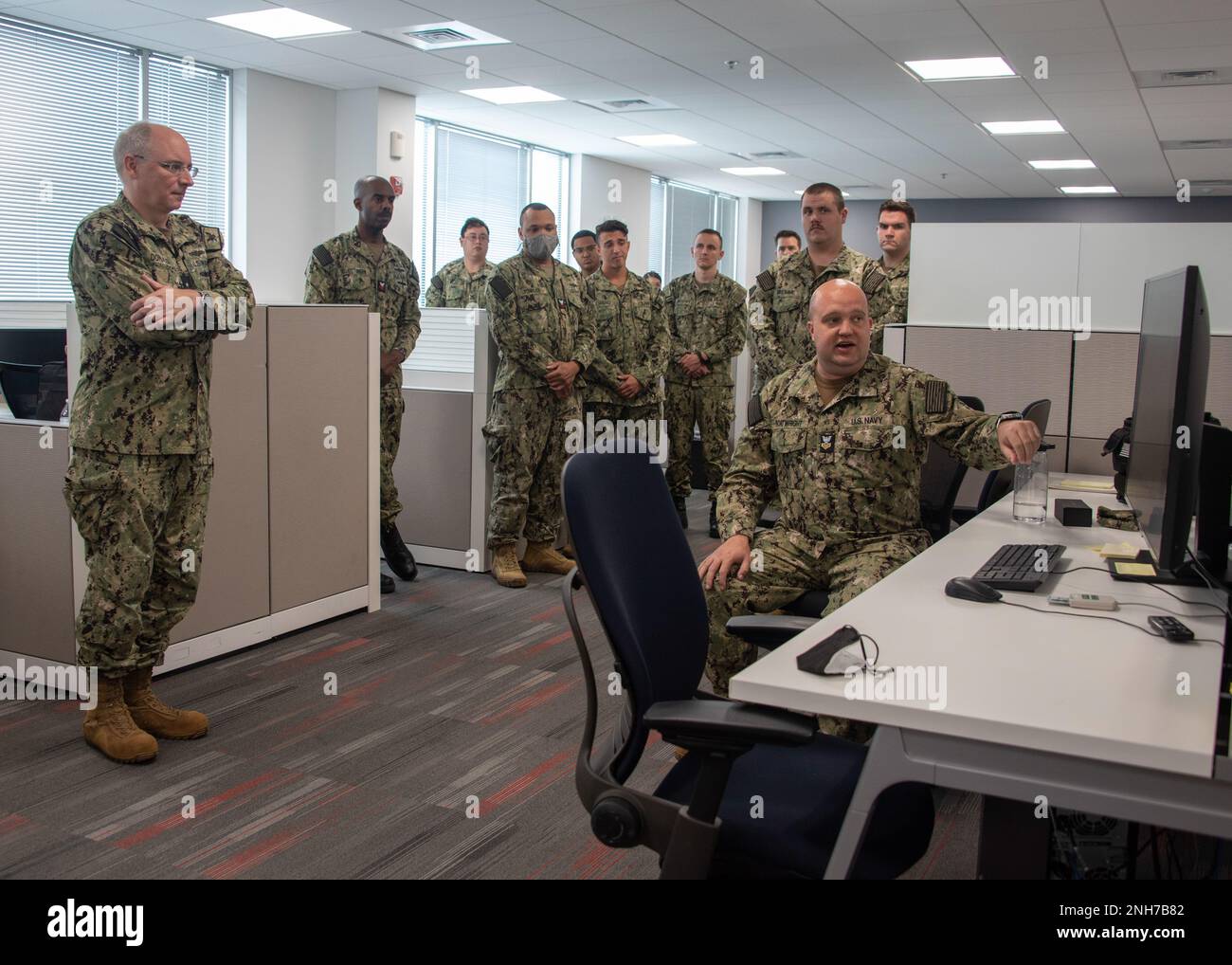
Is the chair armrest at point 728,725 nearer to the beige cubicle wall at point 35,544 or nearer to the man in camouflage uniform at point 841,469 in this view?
the man in camouflage uniform at point 841,469

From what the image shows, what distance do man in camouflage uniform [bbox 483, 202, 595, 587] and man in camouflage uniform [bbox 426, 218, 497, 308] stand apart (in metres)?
1.89

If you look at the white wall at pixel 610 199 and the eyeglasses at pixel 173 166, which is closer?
the eyeglasses at pixel 173 166

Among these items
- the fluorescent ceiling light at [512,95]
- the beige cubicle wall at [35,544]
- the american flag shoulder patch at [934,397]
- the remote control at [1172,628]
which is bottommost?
the beige cubicle wall at [35,544]

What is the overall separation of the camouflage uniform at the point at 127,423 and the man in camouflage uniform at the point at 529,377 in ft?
6.16

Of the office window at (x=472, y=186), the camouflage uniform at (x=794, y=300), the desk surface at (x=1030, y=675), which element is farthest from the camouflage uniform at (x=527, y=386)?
the office window at (x=472, y=186)

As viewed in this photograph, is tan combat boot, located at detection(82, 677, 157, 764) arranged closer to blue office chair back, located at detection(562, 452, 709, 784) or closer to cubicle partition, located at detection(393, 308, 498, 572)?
blue office chair back, located at detection(562, 452, 709, 784)

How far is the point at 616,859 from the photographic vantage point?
2.16 m

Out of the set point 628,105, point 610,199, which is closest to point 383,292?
point 628,105

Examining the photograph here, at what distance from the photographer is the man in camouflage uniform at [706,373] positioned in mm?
5883

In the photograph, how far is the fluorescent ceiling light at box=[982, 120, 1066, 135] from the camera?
793cm

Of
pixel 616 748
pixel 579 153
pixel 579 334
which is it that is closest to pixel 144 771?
pixel 616 748

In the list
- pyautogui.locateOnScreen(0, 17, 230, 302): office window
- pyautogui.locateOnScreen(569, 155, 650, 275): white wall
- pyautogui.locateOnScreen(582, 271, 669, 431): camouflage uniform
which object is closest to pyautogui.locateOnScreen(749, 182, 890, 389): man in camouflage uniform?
pyautogui.locateOnScreen(582, 271, 669, 431): camouflage uniform

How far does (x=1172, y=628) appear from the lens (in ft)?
5.14

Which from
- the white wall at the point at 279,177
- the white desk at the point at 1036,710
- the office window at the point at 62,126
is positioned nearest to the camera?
the white desk at the point at 1036,710
